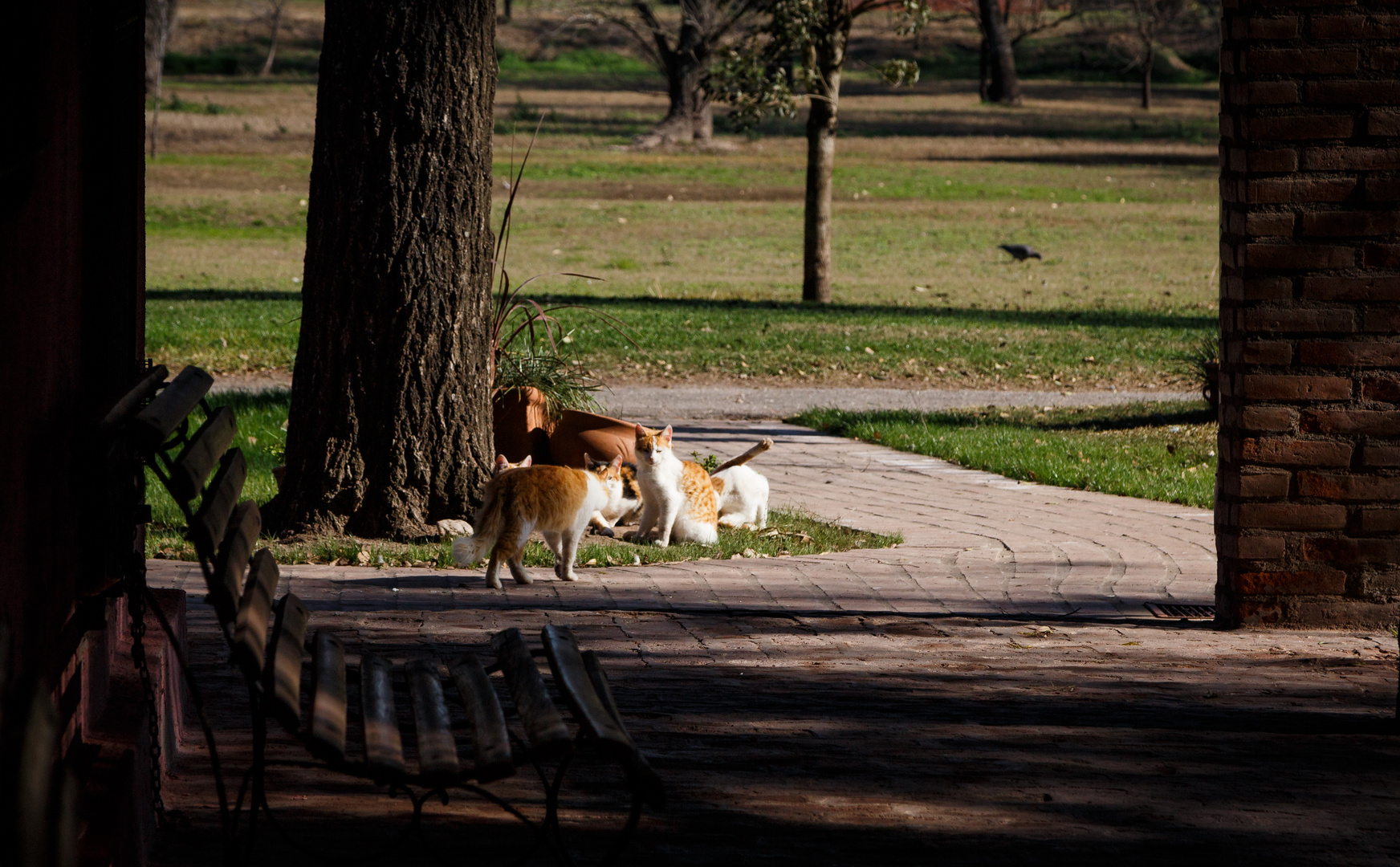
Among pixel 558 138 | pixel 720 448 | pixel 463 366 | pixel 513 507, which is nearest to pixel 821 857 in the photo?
pixel 513 507

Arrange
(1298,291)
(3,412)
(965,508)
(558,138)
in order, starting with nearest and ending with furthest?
(3,412) < (1298,291) < (965,508) < (558,138)

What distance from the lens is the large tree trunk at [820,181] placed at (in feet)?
70.4

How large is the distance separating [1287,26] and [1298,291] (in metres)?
1.08

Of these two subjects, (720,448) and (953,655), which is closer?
(953,655)

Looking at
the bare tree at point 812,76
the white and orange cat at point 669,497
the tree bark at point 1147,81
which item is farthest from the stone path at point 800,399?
the tree bark at point 1147,81

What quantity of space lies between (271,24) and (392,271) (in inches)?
2800

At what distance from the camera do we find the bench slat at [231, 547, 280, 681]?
3.04 metres

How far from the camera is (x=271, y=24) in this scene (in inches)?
2913

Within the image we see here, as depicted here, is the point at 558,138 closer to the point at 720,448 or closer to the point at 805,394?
the point at 805,394

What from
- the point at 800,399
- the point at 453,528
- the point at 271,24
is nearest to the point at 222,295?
the point at 800,399

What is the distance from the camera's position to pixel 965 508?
384 inches

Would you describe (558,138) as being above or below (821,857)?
above

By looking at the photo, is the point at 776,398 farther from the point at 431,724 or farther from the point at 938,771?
the point at 431,724

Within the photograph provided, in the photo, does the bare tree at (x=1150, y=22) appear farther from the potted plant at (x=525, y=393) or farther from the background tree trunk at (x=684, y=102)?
the potted plant at (x=525, y=393)
